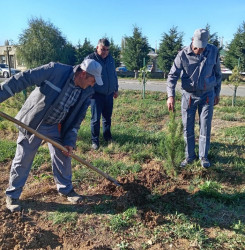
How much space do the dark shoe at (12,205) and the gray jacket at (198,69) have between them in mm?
2905

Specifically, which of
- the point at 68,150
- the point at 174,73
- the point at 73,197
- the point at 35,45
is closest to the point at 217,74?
the point at 174,73

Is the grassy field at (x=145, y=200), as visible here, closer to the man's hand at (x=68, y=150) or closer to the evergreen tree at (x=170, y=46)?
the man's hand at (x=68, y=150)

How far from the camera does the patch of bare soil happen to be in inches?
116

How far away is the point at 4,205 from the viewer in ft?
11.5

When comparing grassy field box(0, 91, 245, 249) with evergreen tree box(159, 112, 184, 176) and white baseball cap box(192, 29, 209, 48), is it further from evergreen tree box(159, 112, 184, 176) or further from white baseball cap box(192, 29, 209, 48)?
white baseball cap box(192, 29, 209, 48)

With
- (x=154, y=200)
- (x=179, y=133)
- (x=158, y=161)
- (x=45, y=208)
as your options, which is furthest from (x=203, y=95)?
(x=45, y=208)

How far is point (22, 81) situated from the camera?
9.56 ft

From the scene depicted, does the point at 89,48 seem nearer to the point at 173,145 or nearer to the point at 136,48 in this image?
the point at 136,48

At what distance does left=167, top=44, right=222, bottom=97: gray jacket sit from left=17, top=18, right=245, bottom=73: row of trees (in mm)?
10157

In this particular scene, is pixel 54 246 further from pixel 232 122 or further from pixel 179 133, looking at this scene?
pixel 232 122

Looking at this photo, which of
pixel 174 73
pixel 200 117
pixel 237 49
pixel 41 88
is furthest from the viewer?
pixel 237 49

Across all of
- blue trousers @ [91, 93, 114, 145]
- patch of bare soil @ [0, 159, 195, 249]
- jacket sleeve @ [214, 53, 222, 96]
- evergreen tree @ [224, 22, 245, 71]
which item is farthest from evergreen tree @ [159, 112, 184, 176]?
evergreen tree @ [224, 22, 245, 71]

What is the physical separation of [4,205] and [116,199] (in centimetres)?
143

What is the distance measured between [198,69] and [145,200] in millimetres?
2082
